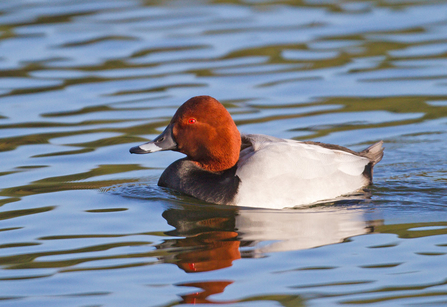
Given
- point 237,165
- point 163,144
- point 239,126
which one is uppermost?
point 163,144

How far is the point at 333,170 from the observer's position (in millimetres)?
6426

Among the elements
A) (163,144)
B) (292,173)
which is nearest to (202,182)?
(163,144)

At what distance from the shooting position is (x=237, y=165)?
6234mm

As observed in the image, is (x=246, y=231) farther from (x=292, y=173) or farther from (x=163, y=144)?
(x=163, y=144)

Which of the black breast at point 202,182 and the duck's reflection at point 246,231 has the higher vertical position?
the black breast at point 202,182

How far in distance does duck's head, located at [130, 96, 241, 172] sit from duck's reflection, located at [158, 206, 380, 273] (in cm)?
52

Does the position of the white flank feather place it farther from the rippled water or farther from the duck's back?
the rippled water

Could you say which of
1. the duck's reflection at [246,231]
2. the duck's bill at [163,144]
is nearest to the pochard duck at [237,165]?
the duck's bill at [163,144]

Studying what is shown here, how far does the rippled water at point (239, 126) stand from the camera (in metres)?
4.50

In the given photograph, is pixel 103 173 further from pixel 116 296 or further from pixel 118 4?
pixel 118 4

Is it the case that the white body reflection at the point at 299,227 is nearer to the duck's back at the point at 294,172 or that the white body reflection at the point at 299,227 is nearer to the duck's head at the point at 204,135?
the duck's back at the point at 294,172

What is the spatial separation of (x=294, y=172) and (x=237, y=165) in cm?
51

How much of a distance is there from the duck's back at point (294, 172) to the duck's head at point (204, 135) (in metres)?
0.19

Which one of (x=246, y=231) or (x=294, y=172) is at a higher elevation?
Answer: (x=294, y=172)
